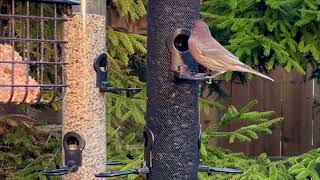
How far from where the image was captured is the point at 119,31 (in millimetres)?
4328

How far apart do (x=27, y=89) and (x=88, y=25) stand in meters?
0.41

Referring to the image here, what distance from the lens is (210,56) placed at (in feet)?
8.77

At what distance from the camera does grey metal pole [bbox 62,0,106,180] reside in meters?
2.96

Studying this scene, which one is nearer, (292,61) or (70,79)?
(70,79)

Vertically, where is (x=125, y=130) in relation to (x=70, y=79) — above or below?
below

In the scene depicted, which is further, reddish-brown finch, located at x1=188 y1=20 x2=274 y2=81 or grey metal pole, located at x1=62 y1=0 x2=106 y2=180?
grey metal pole, located at x1=62 y1=0 x2=106 y2=180

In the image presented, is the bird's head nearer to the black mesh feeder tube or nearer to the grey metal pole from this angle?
the black mesh feeder tube

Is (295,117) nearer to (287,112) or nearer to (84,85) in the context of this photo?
(287,112)

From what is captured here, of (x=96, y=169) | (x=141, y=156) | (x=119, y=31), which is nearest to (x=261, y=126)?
(x=141, y=156)

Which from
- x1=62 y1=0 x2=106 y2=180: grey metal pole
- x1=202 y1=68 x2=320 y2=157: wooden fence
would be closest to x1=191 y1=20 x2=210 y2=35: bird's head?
x1=62 y1=0 x2=106 y2=180: grey metal pole

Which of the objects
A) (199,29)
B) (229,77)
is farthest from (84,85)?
(229,77)

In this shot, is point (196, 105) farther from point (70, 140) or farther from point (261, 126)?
point (261, 126)

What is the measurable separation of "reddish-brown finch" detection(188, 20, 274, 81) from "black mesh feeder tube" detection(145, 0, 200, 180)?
151 millimetres

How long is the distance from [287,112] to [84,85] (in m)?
3.88
